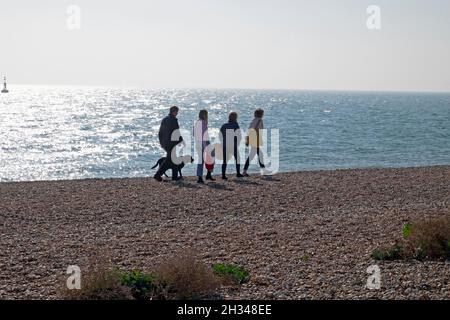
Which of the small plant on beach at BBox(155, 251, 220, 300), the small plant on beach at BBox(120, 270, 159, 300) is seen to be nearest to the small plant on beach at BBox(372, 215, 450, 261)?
the small plant on beach at BBox(155, 251, 220, 300)

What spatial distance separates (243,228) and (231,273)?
316 centimetres

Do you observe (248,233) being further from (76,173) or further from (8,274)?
(76,173)

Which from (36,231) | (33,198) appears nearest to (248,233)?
(36,231)

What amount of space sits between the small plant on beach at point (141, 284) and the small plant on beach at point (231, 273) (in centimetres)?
86

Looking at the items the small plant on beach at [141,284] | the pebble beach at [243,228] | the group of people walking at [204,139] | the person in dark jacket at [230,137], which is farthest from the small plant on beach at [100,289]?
the person in dark jacket at [230,137]

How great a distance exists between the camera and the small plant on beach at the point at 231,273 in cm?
734

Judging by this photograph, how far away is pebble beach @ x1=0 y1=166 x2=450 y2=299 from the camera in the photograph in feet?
23.9

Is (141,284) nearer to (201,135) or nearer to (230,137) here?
(201,135)

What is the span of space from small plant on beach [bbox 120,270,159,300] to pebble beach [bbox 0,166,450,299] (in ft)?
2.41

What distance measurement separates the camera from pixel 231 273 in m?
7.45

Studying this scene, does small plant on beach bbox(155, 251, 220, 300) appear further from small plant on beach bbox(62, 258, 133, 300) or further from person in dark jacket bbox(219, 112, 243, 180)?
person in dark jacket bbox(219, 112, 243, 180)

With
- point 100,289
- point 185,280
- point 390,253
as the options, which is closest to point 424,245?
point 390,253

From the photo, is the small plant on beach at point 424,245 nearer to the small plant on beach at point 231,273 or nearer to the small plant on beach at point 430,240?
the small plant on beach at point 430,240
